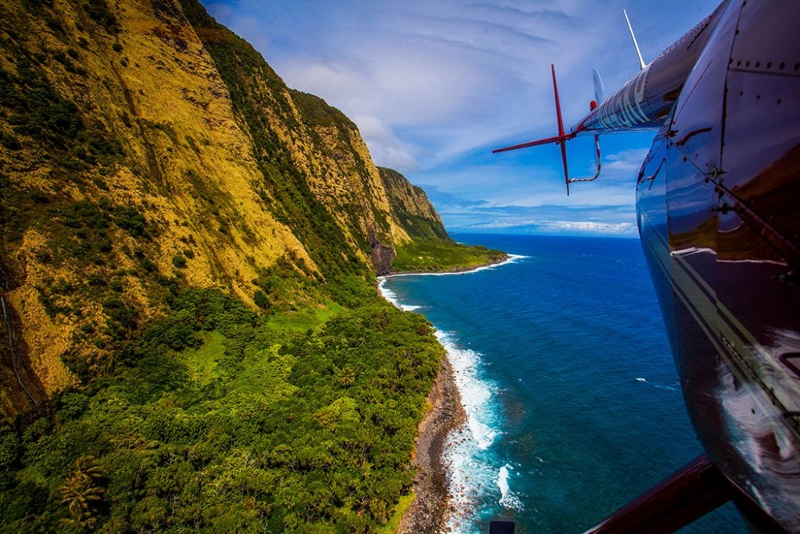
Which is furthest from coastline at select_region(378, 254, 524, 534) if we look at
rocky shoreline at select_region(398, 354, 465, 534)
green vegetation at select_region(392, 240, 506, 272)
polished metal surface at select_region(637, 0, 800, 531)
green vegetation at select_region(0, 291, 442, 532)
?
green vegetation at select_region(392, 240, 506, 272)

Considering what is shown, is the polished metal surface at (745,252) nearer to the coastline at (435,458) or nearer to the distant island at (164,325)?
the distant island at (164,325)

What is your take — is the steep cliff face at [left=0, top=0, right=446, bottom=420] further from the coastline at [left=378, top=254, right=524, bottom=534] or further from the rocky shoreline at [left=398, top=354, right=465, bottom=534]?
the rocky shoreline at [left=398, top=354, right=465, bottom=534]

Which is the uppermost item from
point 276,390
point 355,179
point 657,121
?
point 355,179

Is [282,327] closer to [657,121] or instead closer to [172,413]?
[172,413]

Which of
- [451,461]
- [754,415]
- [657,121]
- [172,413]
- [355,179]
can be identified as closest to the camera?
[754,415]

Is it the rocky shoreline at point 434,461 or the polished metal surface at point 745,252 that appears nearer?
the polished metal surface at point 745,252

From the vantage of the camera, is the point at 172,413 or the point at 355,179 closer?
the point at 172,413

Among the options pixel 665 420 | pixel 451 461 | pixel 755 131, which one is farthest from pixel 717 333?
pixel 665 420

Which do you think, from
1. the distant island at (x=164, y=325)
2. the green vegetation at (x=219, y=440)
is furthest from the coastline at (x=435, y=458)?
the green vegetation at (x=219, y=440)
